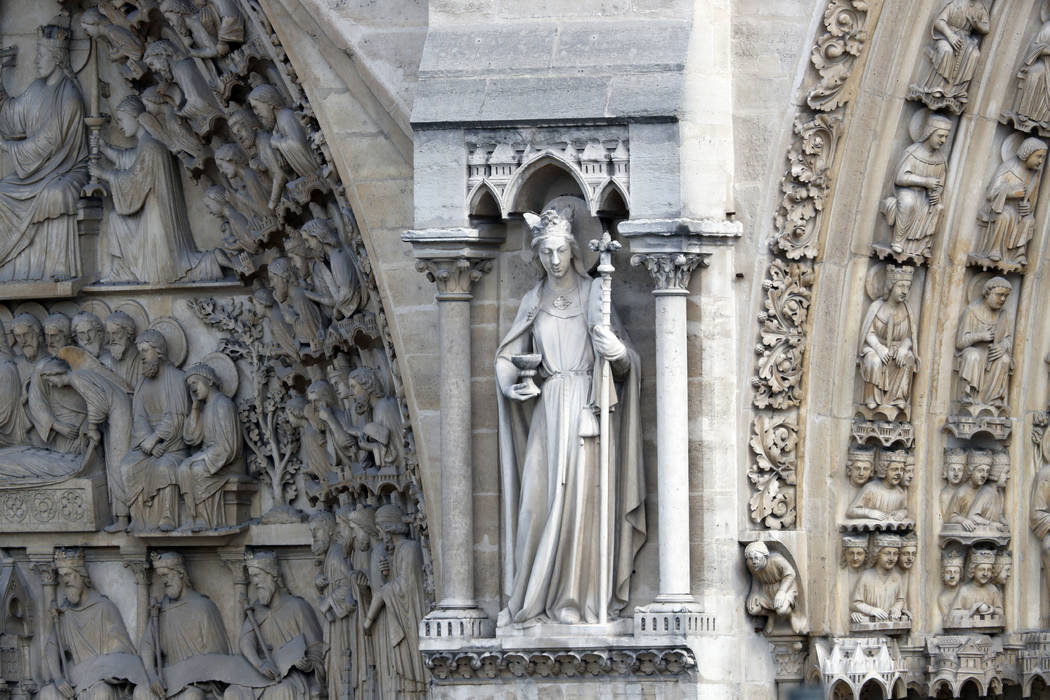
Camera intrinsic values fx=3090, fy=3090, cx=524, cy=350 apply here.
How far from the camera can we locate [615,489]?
13516mm

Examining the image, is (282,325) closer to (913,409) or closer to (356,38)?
(356,38)

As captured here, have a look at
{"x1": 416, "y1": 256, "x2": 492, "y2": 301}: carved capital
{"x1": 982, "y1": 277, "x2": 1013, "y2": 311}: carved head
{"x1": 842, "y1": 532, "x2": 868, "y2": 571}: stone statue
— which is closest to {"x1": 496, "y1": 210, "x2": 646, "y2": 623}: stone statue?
{"x1": 416, "y1": 256, "x2": 492, "y2": 301}: carved capital

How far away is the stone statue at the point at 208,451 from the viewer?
51.7 ft

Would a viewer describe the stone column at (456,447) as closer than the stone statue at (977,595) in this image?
Yes

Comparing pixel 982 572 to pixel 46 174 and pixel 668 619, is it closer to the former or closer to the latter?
pixel 668 619

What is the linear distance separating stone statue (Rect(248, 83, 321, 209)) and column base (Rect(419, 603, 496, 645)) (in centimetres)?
239

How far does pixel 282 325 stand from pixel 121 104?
1.54 m

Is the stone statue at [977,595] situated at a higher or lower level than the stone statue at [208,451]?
lower

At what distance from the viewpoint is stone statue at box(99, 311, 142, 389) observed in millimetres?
16094

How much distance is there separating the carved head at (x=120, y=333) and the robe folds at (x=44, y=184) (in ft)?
1.21

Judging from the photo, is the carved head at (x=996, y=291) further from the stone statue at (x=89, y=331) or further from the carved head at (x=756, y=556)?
the stone statue at (x=89, y=331)

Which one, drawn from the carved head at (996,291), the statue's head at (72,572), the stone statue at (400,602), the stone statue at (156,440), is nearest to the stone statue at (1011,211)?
the carved head at (996,291)

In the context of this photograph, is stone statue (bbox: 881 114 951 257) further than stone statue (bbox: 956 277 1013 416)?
No

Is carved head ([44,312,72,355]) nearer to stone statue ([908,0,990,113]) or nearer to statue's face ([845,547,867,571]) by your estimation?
statue's face ([845,547,867,571])
